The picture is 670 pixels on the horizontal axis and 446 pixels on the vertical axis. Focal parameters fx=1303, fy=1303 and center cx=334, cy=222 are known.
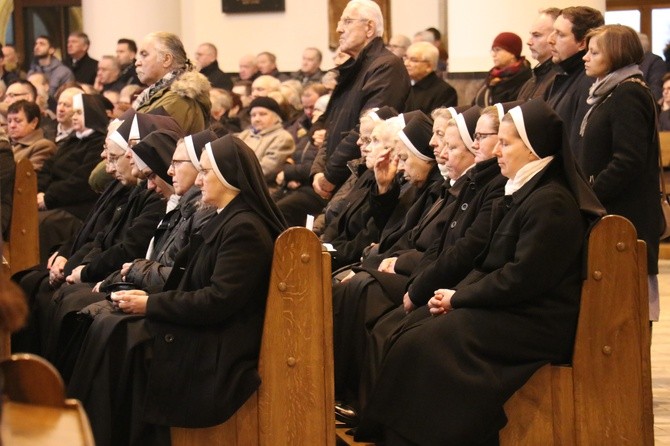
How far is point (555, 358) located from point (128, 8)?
11130 mm

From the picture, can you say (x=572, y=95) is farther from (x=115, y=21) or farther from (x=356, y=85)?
(x=115, y=21)

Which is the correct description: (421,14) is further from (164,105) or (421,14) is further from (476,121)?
(476,121)

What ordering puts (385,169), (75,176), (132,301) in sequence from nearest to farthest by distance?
(132,301) → (385,169) → (75,176)

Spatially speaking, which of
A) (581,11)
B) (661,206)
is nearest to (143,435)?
(661,206)

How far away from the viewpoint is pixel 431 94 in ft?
29.3

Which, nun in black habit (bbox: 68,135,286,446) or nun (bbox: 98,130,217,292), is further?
nun (bbox: 98,130,217,292)

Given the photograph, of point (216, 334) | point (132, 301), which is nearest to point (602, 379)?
point (216, 334)

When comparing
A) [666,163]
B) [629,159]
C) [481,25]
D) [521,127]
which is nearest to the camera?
[521,127]

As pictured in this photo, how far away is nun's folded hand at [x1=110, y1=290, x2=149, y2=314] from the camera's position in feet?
17.2

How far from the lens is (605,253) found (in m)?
4.77

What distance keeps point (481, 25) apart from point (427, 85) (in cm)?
159

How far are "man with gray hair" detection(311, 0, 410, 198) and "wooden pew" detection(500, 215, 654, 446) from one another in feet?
9.90

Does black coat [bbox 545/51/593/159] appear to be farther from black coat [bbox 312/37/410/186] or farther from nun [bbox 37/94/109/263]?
nun [bbox 37/94/109/263]

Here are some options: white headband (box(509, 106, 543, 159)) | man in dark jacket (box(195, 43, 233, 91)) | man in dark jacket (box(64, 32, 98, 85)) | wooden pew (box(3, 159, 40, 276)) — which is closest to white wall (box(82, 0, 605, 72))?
man in dark jacket (box(64, 32, 98, 85))
